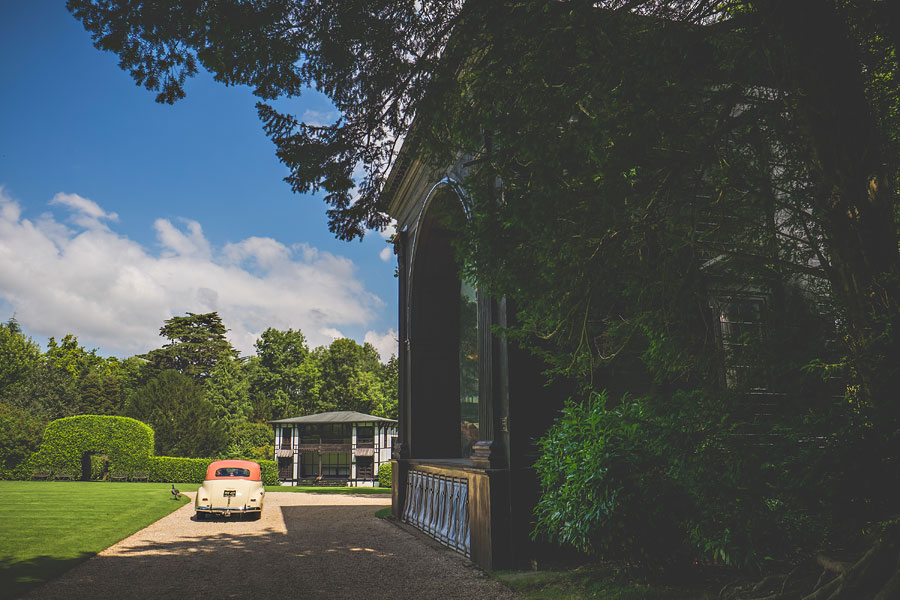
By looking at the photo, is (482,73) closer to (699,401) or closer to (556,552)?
(699,401)

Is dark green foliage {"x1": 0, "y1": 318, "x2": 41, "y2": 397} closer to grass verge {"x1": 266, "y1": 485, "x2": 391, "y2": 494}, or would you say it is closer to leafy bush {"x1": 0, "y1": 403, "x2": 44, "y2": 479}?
leafy bush {"x1": 0, "y1": 403, "x2": 44, "y2": 479}

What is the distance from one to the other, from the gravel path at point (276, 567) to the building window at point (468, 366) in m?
2.62

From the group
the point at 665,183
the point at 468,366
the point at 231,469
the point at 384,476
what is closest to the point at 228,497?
→ the point at 231,469

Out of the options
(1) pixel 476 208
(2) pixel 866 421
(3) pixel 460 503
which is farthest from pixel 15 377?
(2) pixel 866 421

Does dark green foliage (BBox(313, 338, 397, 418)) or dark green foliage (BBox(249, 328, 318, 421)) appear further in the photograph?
dark green foliage (BBox(249, 328, 318, 421))

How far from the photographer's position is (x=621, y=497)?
5.73 meters

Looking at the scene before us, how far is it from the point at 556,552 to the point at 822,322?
14.9 feet

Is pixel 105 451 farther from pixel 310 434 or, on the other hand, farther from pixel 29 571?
pixel 29 571

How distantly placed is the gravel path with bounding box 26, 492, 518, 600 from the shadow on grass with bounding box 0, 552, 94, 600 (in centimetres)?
16

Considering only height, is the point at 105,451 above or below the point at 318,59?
below

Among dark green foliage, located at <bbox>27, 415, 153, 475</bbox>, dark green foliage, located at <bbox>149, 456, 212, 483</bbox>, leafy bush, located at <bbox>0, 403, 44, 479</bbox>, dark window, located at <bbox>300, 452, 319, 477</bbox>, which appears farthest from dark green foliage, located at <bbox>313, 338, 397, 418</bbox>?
leafy bush, located at <bbox>0, 403, 44, 479</bbox>

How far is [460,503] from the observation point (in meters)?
9.84

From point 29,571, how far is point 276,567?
3.01m

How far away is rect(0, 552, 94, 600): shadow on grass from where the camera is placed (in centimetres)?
685
